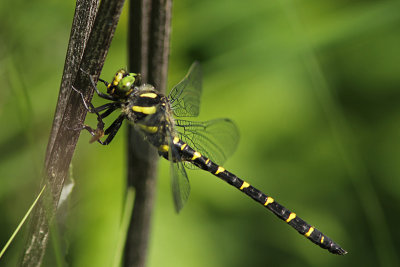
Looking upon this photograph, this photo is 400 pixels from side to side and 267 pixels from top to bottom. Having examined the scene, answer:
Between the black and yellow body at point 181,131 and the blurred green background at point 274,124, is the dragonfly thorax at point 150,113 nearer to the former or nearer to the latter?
the black and yellow body at point 181,131

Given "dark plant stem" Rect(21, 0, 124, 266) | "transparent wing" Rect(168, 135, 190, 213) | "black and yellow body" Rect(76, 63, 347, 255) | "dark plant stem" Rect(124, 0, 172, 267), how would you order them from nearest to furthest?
"dark plant stem" Rect(21, 0, 124, 266), "dark plant stem" Rect(124, 0, 172, 267), "transparent wing" Rect(168, 135, 190, 213), "black and yellow body" Rect(76, 63, 347, 255)

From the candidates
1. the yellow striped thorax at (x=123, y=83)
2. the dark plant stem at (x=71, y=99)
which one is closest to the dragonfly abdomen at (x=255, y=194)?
the yellow striped thorax at (x=123, y=83)

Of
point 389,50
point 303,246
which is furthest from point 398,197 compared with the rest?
point 389,50

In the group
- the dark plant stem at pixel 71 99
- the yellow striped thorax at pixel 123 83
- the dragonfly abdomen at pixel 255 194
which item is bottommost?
the dark plant stem at pixel 71 99

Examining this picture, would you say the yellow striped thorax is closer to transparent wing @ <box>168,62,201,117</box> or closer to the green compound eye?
the green compound eye

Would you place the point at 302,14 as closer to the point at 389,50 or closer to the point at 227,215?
the point at 389,50

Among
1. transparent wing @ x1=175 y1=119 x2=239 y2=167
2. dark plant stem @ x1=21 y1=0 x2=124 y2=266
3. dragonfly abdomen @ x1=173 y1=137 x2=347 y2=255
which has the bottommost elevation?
dark plant stem @ x1=21 y1=0 x2=124 y2=266

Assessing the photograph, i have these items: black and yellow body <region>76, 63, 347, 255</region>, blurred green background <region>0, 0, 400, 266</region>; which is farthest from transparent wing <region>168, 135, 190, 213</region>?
blurred green background <region>0, 0, 400, 266</region>
